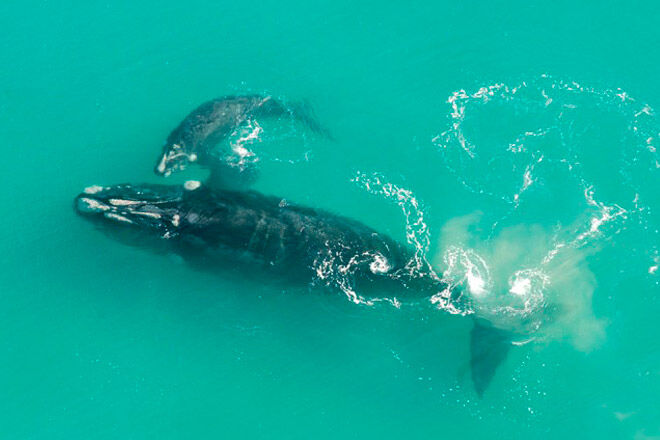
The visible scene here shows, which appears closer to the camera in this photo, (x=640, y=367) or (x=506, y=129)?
(x=640, y=367)

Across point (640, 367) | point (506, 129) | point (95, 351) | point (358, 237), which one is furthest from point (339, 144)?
point (640, 367)

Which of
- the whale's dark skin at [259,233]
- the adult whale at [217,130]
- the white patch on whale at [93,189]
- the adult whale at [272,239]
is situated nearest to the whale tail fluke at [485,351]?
the adult whale at [272,239]

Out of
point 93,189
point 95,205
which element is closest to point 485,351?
point 95,205

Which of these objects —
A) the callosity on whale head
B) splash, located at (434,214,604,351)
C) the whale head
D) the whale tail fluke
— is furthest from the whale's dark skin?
the whale tail fluke

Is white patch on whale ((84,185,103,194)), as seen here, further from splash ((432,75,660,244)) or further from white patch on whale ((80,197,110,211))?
splash ((432,75,660,244))

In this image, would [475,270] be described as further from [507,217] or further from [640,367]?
[640,367]

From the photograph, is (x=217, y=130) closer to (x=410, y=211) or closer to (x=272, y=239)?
(x=272, y=239)
